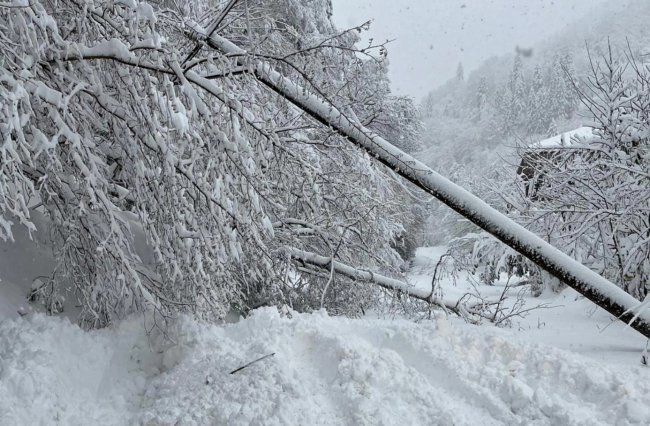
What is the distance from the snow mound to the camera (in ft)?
10.9

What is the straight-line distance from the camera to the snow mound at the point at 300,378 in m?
3.31

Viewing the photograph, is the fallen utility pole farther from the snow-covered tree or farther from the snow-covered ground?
the snow-covered ground

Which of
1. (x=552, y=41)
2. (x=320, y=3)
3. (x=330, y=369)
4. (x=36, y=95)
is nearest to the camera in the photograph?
(x=36, y=95)

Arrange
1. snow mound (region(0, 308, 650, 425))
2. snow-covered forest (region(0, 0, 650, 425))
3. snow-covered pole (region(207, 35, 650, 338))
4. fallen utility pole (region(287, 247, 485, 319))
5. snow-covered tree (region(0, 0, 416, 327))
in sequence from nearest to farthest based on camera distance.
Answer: snow-covered tree (region(0, 0, 416, 327)) < snow-covered forest (region(0, 0, 650, 425)) < snow mound (region(0, 308, 650, 425)) < snow-covered pole (region(207, 35, 650, 338)) < fallen utility pole (region(287, 247, 485, 319))

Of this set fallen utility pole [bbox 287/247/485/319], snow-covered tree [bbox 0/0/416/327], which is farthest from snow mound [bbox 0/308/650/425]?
fallen utility pole [bbox 287/247/485/319]

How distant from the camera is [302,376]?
3.70 meters

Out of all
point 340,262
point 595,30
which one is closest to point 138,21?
point 340,262

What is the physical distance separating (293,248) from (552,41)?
478ft

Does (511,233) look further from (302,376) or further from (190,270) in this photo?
(190,270)

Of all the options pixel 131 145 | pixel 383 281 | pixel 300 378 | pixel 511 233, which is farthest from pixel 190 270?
pixel 383 281

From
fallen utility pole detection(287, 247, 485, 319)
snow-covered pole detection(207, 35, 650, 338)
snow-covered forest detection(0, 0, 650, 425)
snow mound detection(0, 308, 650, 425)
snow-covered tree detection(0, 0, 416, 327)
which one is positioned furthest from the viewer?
fallen utility pole detection(287, 247, 485, 319)

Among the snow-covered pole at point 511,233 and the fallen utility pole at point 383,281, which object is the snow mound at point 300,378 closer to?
the snow-covered pole at point 511,233

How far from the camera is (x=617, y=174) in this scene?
20.1ft

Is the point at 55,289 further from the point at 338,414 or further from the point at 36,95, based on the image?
the point at 338,414
